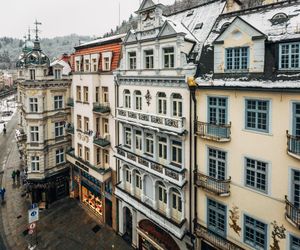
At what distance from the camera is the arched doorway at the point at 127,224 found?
2753cm

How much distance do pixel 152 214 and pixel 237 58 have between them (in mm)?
14403

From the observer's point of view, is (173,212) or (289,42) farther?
(173,212)

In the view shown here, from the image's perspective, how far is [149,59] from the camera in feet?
71.2

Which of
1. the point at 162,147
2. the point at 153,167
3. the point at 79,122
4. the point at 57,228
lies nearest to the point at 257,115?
the point at 162,147

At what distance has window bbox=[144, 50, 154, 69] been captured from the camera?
21.5 metres

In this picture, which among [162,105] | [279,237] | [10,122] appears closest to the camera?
[279,237]

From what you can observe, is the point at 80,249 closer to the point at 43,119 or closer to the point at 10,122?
the point at 43,119

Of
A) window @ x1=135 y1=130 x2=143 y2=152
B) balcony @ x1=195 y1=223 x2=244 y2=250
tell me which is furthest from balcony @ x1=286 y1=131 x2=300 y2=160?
window @ x1=135 y1=130 x2=143 y2=152

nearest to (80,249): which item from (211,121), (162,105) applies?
(162,105)

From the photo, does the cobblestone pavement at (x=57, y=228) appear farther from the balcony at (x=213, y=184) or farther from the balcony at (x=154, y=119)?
the balcony at (x=154, y=119)

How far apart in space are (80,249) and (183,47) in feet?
75.2

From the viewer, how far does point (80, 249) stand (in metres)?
26.7

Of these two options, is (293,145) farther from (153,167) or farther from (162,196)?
(162,196)

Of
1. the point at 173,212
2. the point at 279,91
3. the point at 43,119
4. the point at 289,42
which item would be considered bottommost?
the point at 173,212
